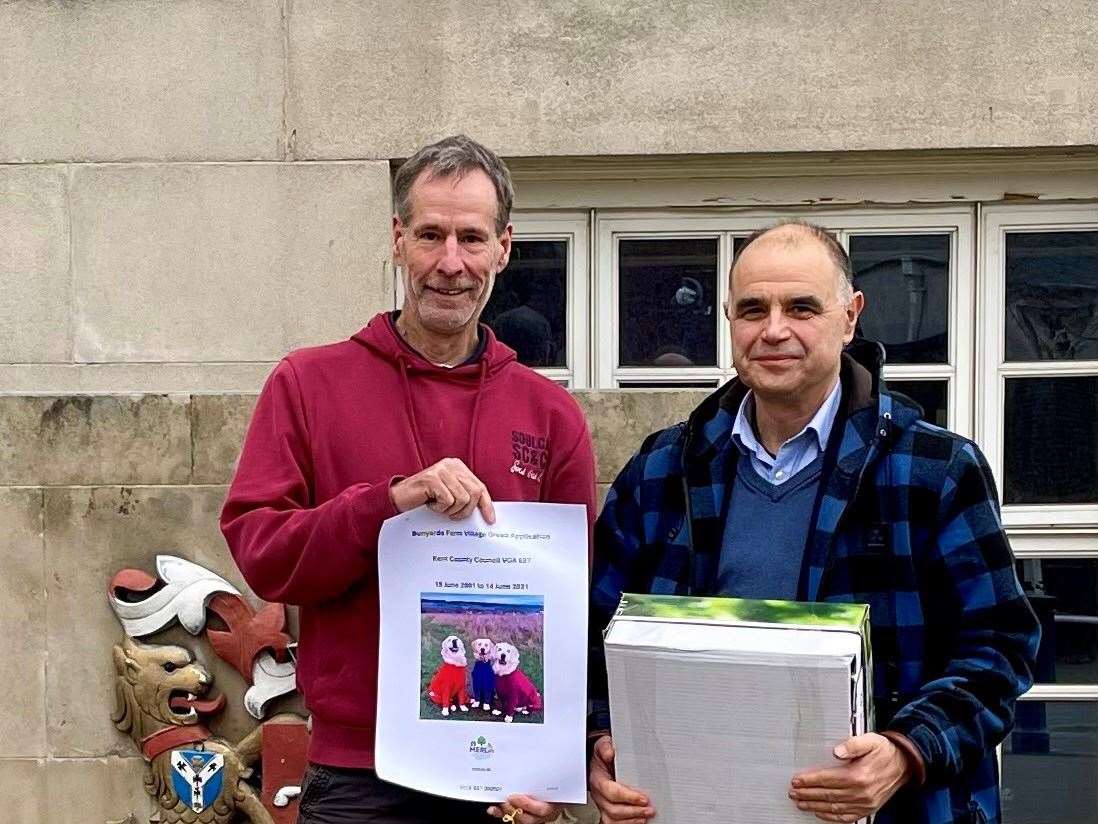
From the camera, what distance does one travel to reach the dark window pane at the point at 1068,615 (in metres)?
4.72

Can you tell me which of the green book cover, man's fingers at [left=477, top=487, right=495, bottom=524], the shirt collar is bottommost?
the green book cover

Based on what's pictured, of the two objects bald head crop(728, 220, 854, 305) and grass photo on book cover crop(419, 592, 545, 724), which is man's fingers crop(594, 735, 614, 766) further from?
bald head crop(728, 220, 854, 305)

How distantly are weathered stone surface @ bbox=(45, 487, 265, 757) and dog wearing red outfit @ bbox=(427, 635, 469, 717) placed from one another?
185 cm

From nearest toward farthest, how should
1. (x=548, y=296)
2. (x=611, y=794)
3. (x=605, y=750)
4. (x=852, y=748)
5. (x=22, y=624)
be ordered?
(x=852, y=748), (x=611, y=794), (x=605, y=750), (x=22, y=624), (x=548, y=296)

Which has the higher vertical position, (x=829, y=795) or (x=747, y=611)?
(x=747, y=611)

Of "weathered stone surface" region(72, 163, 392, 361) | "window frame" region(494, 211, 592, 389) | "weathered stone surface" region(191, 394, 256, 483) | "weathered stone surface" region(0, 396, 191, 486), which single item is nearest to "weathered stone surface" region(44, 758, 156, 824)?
"weathered stone surface" region(0, 396, 191, 486)

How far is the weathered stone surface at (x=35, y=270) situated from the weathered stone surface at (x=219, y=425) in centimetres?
75

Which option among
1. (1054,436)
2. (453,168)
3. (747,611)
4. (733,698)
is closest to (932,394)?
(1054,436)

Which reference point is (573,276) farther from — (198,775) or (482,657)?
(482,657)

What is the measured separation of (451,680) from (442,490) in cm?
36

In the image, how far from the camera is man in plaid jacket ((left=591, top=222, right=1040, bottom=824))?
2.26m

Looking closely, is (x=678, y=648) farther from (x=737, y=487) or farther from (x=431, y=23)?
(x=431, y=23)

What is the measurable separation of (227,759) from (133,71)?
2203 millimetres

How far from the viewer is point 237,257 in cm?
461
